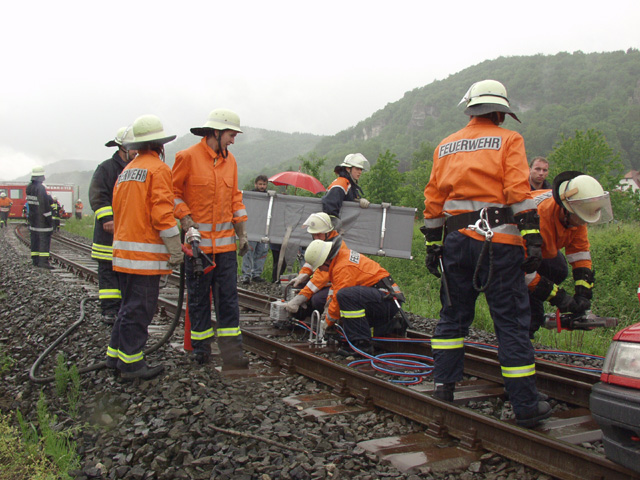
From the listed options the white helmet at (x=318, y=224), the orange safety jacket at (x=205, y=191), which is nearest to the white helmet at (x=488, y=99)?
the orange safety jacket at (x=205, y=191)

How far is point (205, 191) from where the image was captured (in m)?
4.85

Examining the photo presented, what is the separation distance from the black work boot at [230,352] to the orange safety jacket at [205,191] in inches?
32.7

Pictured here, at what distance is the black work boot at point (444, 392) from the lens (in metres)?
4.06

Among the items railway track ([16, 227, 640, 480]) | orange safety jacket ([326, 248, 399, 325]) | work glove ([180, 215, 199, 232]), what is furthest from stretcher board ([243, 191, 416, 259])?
work glove ([180, 215, 199, 232])

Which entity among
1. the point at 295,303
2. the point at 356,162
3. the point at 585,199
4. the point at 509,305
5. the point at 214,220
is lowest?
the point at 295,303

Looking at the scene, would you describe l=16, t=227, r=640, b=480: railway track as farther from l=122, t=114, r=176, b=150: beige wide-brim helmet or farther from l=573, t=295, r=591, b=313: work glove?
l=122, t=114, r=176, b=150: beige wide-brim helmet

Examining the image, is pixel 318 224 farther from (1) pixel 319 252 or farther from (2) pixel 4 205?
(2) pixel 4 205

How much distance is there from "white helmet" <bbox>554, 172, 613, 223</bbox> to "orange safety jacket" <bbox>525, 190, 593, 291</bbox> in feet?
0.66

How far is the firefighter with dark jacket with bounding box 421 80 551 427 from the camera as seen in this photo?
3615 millimetres

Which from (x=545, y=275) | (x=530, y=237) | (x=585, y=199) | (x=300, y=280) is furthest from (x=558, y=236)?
(x=300, y=280)

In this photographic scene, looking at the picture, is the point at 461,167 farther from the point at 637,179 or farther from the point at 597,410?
the point at 637,179

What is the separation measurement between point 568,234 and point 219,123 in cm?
323

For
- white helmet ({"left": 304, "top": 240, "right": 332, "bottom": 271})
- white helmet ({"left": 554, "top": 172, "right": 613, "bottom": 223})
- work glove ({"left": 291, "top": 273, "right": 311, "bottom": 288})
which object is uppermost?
white helmet ({"left": 554, "top": 172, "right": 613, "bottom": 223})

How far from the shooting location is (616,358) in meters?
2.76
